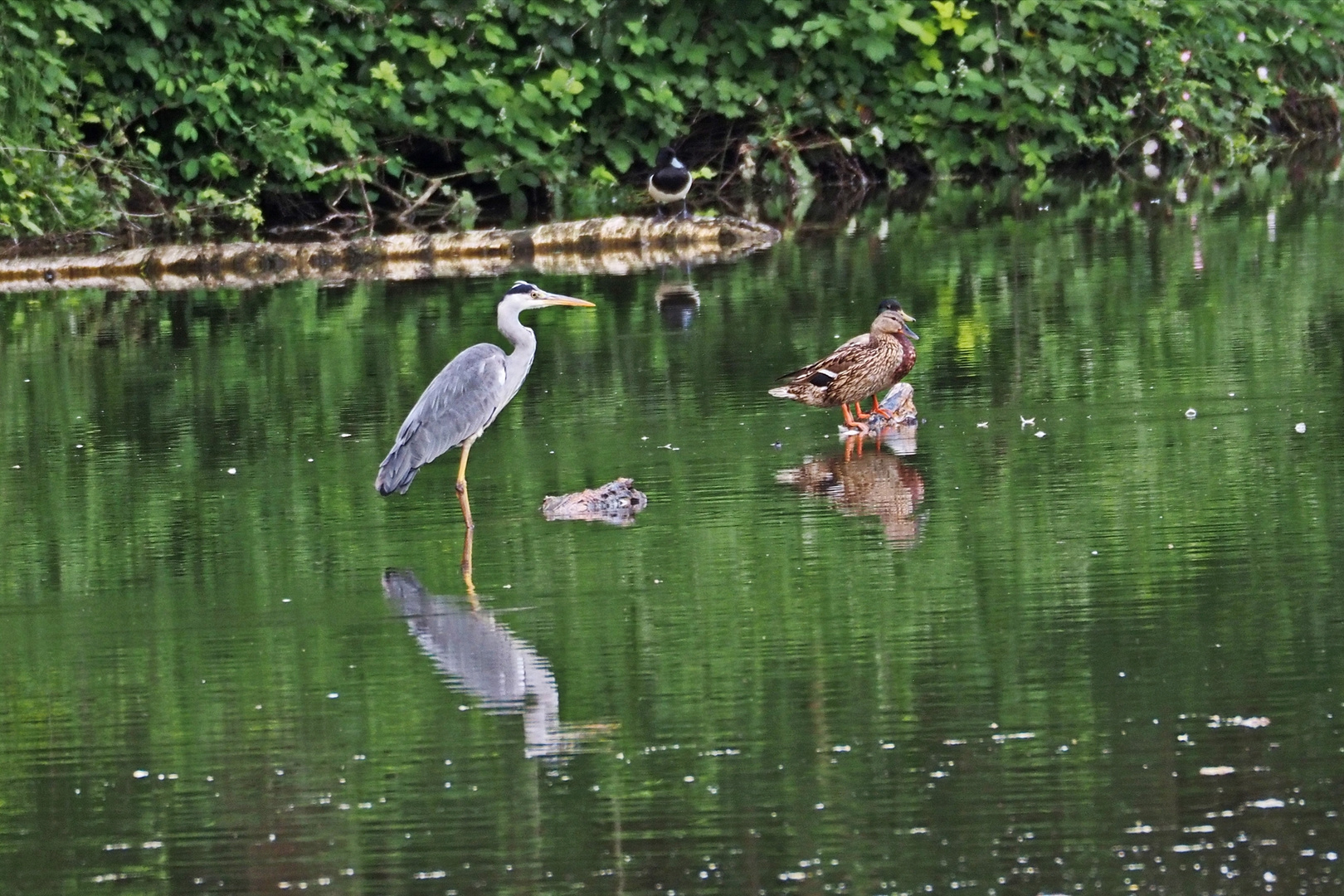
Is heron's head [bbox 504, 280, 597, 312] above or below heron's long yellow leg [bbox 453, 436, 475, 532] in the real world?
above

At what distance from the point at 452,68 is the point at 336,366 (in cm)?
1311

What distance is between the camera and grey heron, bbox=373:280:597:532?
33.9 feet

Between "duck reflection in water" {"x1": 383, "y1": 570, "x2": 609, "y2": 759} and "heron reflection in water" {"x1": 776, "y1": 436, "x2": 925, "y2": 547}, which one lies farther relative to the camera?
"heron reflection in water" {"x1": 776, "y1": 436, "x2": 925, "y2": 547}

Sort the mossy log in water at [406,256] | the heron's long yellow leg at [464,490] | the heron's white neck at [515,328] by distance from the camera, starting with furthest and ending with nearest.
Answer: the mossy log in water at [406,256], the heron's white neck at [515,328], the heron's long yellow leg at [464,490]

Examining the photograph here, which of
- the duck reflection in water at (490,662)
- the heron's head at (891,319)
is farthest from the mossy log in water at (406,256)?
the duck reflection in water at (490,662)

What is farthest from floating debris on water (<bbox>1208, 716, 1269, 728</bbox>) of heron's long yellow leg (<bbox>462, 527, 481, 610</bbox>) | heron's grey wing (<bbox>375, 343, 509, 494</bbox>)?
heron's grey wing (<bbox>375, 343, 509, 494</bbox>)

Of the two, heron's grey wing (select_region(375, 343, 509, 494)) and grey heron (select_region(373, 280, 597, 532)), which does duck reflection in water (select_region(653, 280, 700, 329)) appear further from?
heron's grey wing (select_region(375, 343, 509, 494))

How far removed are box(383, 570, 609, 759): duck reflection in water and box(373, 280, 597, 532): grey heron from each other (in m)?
1.39

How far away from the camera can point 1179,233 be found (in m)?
20.2

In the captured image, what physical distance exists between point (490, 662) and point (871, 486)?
3123 mm

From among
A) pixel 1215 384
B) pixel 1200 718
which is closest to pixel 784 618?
pixel 1200 718

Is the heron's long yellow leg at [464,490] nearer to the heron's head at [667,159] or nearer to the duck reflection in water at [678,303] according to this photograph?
the duck reflection in water at [678,303]

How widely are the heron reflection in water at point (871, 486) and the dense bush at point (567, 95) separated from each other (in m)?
14.3

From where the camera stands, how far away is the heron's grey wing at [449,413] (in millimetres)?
10344
